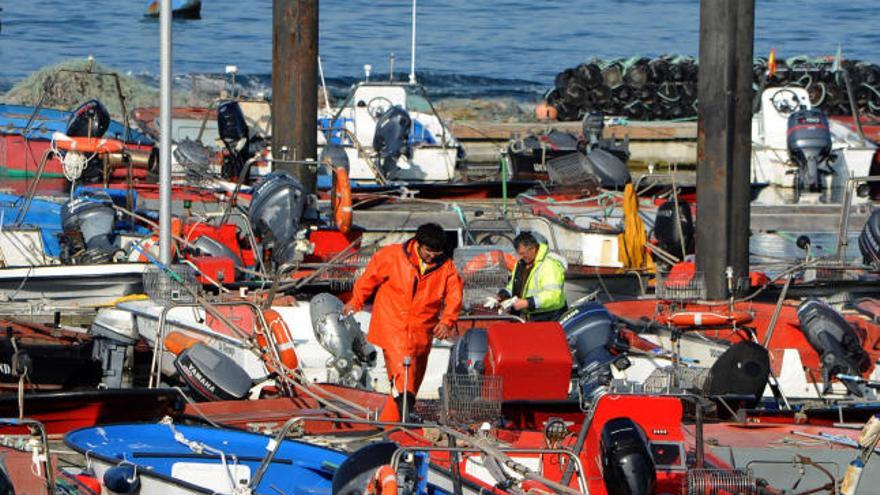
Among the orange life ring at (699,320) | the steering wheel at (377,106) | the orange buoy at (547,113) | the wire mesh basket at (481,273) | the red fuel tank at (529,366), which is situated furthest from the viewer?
the orange buoy at (547,113)

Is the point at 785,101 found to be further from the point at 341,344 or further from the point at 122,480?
the point at 122,480

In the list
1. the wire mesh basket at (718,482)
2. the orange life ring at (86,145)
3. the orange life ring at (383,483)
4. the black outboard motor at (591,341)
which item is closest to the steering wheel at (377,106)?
the orange life ring at (86,145)

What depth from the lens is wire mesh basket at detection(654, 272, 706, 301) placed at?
12805mm

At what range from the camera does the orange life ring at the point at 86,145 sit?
1500 cm

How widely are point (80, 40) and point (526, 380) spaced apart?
3161 cm

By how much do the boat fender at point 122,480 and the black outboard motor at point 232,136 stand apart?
10.9 meters

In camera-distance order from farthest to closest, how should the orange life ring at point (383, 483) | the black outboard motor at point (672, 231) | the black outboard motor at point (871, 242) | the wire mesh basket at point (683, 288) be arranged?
1. the black outboard motor at point (672, 231)
2. the black outboard motor at point (871, 242)
3. the wire mesh basket at point (683, 288)
4. the orange life ring at point (383, 483)

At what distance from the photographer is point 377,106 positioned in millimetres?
21109

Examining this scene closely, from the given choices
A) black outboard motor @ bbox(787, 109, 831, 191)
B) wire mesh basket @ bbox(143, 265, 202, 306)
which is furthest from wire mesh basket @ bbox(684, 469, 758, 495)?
black outboard motor @ bbox(787, 109, 831, 191)

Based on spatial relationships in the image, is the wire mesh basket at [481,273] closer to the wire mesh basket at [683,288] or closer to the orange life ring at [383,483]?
the wire mesh basket at [683,288]

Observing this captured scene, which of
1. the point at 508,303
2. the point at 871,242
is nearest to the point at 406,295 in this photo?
the point at 508,303

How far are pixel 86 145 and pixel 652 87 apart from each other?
13915 mm

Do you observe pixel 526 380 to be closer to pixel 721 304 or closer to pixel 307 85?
pixel 721 304

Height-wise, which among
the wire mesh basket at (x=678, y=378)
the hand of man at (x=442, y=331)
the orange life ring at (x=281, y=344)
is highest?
the hand of man at (x=442, y=331)
